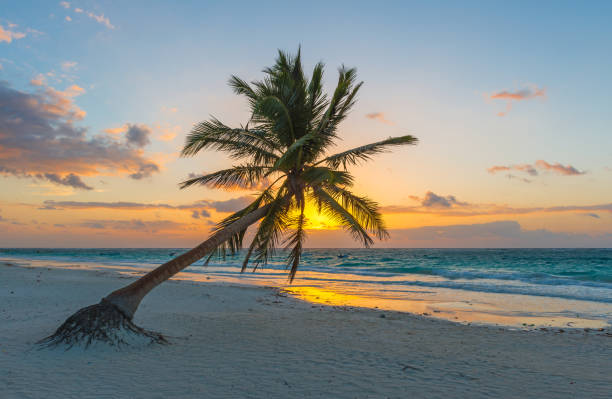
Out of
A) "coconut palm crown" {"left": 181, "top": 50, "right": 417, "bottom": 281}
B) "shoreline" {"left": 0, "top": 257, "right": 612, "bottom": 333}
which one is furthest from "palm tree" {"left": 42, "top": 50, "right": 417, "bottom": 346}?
"shoreline" {"left": 0, "top": 257, "right": 612, "bottom": 333}

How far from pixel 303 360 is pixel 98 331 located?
3.95 m

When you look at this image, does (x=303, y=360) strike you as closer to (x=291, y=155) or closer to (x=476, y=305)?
(x=291, y=155)

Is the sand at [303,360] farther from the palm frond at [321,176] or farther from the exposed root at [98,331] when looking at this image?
the palm frond at [321,176]

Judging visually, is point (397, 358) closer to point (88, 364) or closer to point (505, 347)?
point (505, 347)

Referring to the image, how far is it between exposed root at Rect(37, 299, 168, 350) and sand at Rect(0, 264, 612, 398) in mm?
257

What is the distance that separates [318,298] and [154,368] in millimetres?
12376

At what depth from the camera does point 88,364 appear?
21.5 feet

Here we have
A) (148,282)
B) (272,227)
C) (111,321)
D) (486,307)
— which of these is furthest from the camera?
(486,307)

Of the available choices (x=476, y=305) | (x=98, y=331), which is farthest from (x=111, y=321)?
(x=476, y=305)

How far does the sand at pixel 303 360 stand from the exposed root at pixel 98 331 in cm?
26

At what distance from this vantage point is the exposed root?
741 centimetres

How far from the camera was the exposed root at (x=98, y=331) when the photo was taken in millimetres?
7406

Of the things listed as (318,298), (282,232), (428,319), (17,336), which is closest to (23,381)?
(17,336)

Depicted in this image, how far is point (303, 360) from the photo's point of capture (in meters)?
7.27
